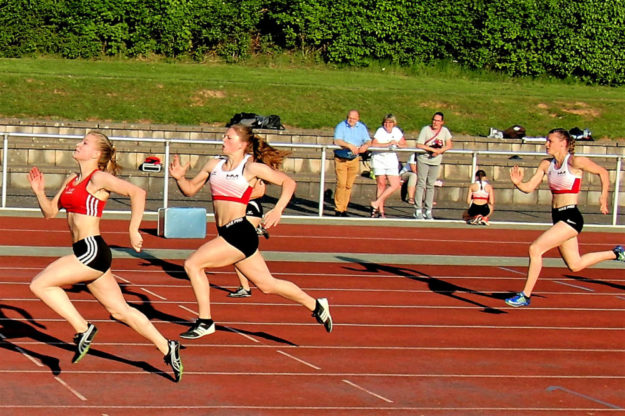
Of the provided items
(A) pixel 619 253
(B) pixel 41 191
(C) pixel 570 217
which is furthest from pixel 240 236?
(A) pixel 619 253

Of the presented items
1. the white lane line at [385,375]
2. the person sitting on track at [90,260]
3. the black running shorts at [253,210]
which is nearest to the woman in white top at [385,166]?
the black running shorts at [253,210]

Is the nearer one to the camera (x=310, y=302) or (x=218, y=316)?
(x=310, y=302)

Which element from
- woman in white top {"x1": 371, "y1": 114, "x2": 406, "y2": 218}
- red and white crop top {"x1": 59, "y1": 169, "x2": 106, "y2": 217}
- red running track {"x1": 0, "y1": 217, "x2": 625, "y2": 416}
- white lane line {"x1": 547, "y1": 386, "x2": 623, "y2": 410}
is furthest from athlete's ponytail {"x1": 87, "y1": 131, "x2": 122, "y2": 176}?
woman in white top {"x1": 371, "y1": 114, "x2": 406, "y2": 218}

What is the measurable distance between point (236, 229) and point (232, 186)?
384 mm

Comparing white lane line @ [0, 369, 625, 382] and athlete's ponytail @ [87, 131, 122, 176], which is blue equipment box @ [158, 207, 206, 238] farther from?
white lane line @ [0, 369, 625, 382]

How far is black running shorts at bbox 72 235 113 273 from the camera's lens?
860 cm

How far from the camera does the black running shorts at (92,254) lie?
28.2 feet

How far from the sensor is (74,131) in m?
29.2

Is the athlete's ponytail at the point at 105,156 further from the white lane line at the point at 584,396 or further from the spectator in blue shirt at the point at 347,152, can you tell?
the spectator in blue shirt at the point at 347,152

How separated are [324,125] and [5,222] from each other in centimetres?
1758

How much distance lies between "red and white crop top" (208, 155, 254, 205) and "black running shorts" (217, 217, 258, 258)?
198 millimetres

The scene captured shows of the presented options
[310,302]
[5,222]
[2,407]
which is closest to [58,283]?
[2,407]

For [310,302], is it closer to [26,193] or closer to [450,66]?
[26,193]

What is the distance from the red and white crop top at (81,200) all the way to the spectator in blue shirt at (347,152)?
1117 cm
